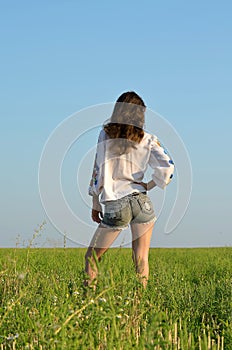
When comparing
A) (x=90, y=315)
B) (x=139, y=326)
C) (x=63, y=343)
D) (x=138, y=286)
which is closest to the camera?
(x=63, y=343)

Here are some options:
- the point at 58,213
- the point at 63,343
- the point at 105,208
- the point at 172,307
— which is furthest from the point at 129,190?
the point at 63,343

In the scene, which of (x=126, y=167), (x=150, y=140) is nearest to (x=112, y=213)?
(x=126, y=167)

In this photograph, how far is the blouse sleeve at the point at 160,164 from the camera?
5.65 m

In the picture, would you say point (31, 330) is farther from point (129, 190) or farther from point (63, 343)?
point (129, 190)

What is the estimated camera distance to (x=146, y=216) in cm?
555

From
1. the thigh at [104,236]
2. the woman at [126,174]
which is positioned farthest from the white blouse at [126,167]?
the thigh at [104,236]

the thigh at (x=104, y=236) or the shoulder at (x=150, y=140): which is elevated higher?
the shoulder at (x=150, y=140)

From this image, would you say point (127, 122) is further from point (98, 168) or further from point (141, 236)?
point (141, 236)

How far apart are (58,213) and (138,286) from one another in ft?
3.62

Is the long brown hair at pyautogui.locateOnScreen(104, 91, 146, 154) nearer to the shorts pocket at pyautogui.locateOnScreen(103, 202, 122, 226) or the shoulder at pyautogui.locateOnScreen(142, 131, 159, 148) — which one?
the shoulder at pyautogui.locateOnScreen(142, 131, 159, 148)

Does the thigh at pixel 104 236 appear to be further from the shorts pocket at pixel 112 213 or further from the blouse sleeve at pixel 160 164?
the blouse sleeve at pixel 160 164

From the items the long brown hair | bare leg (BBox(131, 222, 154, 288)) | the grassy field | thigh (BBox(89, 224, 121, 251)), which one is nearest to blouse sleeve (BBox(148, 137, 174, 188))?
the long brown hair

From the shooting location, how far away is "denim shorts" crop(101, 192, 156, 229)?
5477mm

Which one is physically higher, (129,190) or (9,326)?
(129,190)
